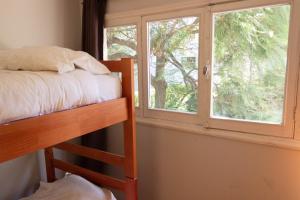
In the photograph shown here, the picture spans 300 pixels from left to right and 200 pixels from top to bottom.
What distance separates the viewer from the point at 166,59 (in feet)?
5.91

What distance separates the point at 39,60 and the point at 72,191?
0.92 m

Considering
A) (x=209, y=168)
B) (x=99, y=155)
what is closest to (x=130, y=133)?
(x=99, y=155)

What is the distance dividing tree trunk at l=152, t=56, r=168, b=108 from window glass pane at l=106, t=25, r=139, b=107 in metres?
0.17

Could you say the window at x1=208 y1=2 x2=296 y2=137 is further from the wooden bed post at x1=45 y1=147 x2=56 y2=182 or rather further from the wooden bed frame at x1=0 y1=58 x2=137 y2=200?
the wooden bed post at x1=45 y1=147 x2=56 y2=182

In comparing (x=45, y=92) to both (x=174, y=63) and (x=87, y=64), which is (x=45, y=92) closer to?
(x=87, y=64)

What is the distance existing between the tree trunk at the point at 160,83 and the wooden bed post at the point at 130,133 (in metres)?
0.42

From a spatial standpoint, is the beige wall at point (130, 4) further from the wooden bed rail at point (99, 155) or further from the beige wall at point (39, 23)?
the wooden bed rail at point (99, 155)

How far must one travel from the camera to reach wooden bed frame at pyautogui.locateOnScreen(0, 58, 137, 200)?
918mm

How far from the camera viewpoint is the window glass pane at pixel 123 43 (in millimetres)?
1961

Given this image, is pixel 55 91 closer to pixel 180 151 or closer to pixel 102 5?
pixel 180 151

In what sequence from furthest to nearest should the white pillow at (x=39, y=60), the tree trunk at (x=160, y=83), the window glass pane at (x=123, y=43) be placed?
the window glass pane at (x=123, y=43) < the tree trunk at (x=160, y=83) < the white pillow at (x=39, y=60)

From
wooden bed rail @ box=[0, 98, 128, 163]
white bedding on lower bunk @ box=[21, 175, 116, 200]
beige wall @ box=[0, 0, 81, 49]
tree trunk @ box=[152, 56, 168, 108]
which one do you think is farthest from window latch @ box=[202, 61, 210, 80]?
beige wall @ box=[0, 0, 81, 49]

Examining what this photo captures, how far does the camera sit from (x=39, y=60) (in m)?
1.20

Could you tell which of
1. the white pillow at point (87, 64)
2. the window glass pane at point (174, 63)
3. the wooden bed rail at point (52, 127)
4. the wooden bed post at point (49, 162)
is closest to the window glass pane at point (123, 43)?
the window glass pane at point (174, 63)
